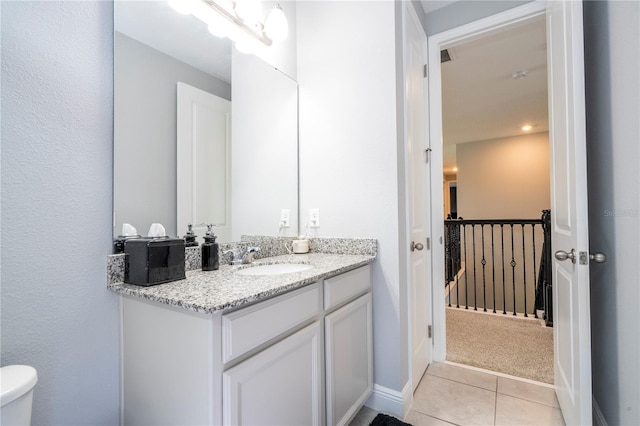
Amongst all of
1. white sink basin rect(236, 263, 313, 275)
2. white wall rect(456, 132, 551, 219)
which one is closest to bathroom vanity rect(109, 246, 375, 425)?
white sink basin rect(236, 263, 313, 275)

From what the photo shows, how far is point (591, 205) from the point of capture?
156cm

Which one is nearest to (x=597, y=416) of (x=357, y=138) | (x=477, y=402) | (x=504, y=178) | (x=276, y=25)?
(x=477, y=402)

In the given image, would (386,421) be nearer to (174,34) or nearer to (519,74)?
(174,34)

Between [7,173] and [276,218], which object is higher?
[7,173]

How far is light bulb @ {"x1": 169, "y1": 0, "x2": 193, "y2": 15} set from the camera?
135cm

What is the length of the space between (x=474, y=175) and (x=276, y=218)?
5.23m

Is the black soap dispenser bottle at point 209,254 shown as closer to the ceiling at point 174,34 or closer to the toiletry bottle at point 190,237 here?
the toiletry bottle at point 190,237

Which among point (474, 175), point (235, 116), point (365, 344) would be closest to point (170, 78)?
point (235, 116)

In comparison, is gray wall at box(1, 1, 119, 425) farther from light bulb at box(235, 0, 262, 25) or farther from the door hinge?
the door hinge

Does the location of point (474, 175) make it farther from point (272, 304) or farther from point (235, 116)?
point (272, 304)

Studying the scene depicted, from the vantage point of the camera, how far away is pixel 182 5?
4.50 ft

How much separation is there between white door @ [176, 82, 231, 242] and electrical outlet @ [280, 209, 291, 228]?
0.43m

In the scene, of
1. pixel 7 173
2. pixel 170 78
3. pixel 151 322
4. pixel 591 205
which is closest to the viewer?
pixel 7 173

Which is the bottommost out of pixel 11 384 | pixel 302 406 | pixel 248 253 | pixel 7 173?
pixel 302 406
